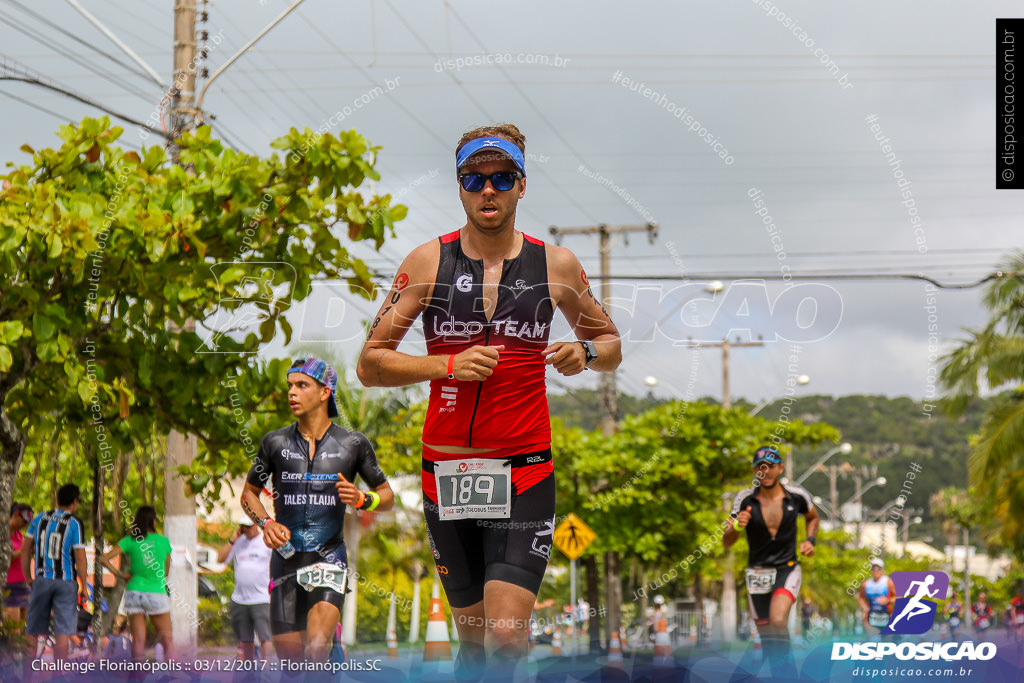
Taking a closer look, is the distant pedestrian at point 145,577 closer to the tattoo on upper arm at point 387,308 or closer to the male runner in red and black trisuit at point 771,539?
the male runner in red and black trisuit at point 771,539

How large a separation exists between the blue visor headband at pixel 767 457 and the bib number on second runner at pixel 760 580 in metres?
0.83

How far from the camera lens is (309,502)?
19.4ft

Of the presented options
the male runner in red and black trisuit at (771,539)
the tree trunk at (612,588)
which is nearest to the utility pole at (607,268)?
the tree trunk at (612,588)

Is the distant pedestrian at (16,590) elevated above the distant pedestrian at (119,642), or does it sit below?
above

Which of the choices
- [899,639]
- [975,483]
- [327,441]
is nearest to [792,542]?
[327,441]

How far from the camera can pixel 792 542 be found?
26.5 ft

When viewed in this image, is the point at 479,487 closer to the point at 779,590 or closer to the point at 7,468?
the point at 7,468

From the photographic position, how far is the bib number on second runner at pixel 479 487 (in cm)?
358

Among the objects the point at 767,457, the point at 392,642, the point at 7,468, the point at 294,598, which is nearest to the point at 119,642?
the point at 392,642

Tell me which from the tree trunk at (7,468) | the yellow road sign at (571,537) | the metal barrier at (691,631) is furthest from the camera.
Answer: the metal barrier at (691,631)

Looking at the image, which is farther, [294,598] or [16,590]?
[16,590]

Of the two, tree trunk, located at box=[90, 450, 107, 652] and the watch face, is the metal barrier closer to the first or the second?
tree trunk, located at box=[90, 450, 107, 652]

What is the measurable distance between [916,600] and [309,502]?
3.22 m

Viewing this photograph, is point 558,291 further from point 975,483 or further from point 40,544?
point 975,483
